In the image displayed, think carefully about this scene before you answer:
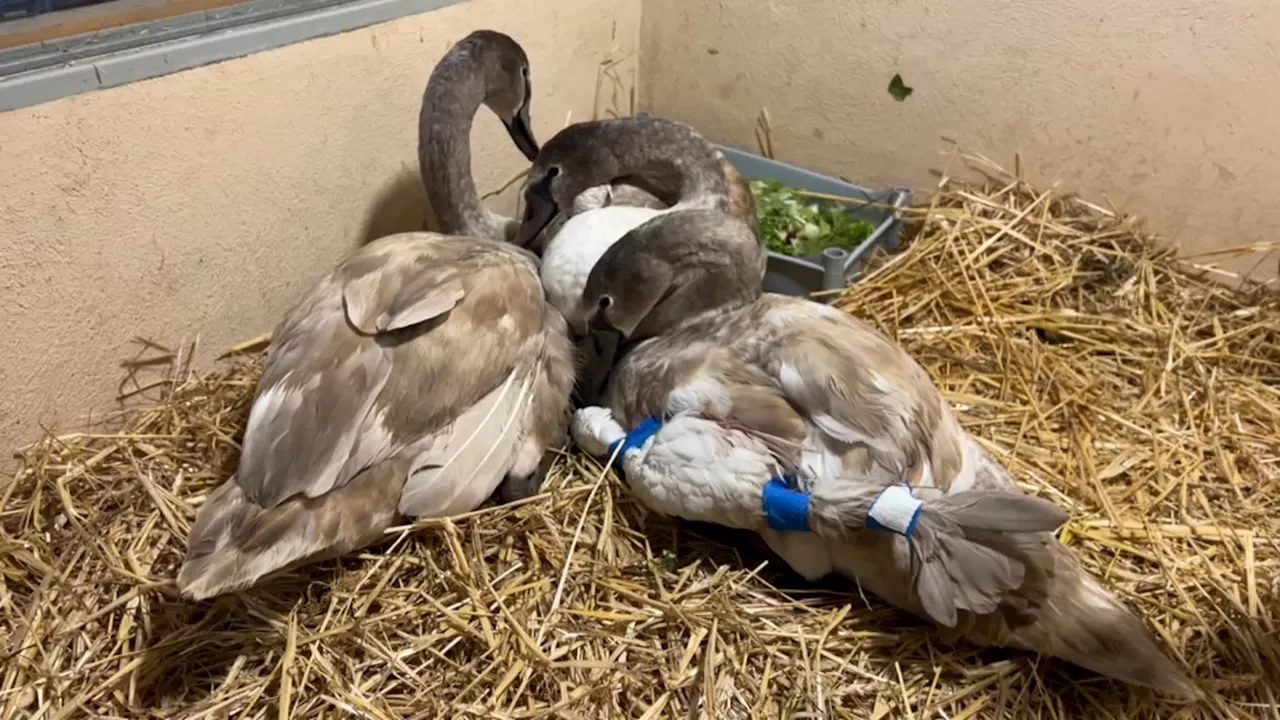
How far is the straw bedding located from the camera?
1.33 meters

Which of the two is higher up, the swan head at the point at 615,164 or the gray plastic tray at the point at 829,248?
the swan head at the point at 615,164

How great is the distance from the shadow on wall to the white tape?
131 cm

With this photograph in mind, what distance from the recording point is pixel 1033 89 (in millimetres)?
2311

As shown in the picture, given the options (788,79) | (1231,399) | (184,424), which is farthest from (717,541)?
(788,79)

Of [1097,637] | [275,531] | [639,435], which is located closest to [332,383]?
[275,531]

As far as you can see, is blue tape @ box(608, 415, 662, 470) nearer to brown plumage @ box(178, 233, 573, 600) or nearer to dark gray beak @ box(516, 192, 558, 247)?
brown plumage @ box(178, 233, 573, 600)

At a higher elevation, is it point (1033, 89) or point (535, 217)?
point (1033, 89)

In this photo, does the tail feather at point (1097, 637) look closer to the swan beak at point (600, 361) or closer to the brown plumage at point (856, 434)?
the brown plumage at point (856, 434)

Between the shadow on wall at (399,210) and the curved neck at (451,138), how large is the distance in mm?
174

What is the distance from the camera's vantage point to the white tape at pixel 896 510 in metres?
1.28

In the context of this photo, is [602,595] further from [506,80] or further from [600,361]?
[506,80]

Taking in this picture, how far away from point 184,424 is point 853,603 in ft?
4.04

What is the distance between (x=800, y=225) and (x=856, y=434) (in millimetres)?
1106

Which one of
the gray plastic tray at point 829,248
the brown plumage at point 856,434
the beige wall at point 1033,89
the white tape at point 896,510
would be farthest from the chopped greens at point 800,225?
the white tape at point 896,510
